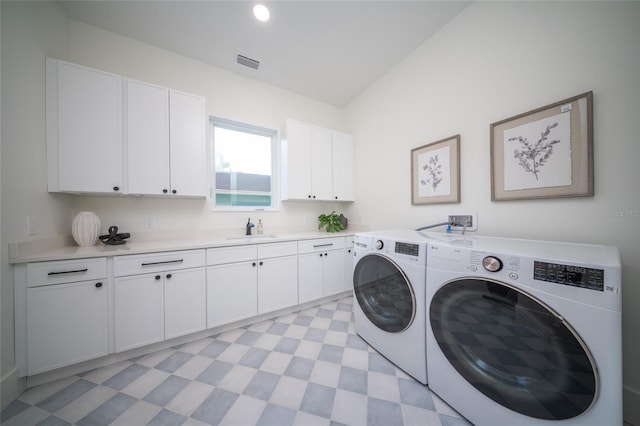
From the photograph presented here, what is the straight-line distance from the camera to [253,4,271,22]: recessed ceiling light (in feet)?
5.40

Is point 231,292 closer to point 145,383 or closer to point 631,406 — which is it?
point 145,383

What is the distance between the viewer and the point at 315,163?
2.67 m

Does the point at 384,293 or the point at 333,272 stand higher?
the point at 384,293

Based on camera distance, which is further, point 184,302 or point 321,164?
point 321,164

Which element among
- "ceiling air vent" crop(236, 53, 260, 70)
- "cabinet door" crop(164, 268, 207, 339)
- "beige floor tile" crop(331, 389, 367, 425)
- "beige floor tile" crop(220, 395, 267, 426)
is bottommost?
"beige floor tile" crop(331, 389, 367, 425)

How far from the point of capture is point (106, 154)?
63.6 inches

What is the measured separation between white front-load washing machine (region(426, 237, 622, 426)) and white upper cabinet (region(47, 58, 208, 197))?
2.24 metres

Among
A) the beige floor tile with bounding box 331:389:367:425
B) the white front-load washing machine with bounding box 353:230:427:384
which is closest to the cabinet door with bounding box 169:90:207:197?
the white front-load washing machine with bounding box 353:230:427:384

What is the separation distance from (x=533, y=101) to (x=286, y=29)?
82.2 inches

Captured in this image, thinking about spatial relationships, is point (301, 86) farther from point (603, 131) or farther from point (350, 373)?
point (350, 373)

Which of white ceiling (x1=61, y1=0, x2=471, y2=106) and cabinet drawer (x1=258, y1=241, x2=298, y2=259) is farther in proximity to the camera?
cabinet drawer (x1=258, y1=241, x2=298, y2=259)

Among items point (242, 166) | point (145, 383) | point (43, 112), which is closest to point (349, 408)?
point (145, 383)

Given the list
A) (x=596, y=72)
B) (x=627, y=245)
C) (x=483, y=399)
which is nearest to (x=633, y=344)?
(x=627, y=245)

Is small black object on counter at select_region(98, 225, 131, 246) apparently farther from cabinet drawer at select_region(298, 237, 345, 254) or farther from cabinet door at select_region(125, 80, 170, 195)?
cabinet drawer at select_region(298, 237, 345, 254)
